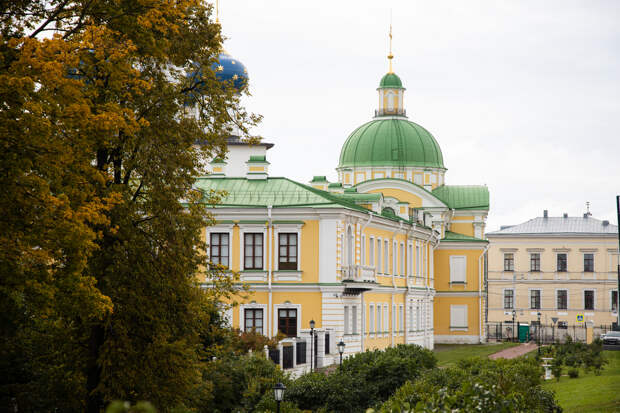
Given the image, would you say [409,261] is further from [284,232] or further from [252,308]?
[252,308]

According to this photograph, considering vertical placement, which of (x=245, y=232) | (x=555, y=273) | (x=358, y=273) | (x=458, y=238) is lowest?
(x=358, y=273)

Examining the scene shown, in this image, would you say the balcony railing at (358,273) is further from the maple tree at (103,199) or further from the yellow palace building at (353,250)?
the maple tree at (103,199)

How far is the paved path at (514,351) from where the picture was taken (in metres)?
51.0

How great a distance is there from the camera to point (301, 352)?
119 ft

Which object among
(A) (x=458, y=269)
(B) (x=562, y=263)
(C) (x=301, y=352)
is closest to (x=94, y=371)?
(C) (x=301, y=352)

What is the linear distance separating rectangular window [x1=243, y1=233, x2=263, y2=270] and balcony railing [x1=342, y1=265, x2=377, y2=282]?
3.62m

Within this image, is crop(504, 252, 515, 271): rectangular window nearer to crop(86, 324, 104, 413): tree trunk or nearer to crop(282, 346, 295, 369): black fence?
crop(282, 346, 295, 369): black fence

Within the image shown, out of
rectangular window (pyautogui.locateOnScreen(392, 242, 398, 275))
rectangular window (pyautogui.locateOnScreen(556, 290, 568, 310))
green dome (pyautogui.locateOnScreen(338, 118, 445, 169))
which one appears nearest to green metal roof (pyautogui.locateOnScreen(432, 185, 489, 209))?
green dome (pyautogui.locateOnScreen(338, 118, 445, 169))

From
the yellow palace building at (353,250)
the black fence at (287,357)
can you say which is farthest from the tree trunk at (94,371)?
the black fence at (287,357)

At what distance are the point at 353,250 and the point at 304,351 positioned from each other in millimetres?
7884

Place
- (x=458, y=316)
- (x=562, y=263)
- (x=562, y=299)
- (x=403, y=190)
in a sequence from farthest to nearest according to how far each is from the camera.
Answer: (x=562, y=263) < (x=562, y=299) < (x=458, y=316) < (x=403, y=190)

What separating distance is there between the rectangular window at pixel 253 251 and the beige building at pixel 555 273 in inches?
1788

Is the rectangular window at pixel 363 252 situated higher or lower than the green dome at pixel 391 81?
lower

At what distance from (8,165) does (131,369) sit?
5.25m
